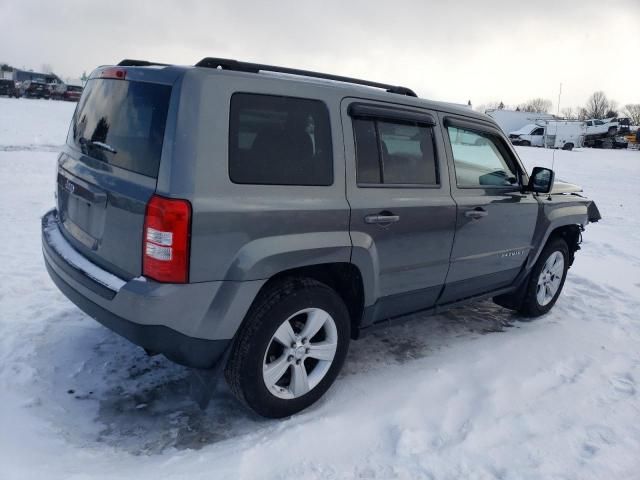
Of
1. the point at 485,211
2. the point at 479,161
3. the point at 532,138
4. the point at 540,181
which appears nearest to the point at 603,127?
the point at 532,138

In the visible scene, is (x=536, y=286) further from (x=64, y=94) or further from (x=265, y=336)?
(x=64, y=94)

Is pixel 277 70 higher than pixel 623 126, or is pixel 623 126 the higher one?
pixel 623 126

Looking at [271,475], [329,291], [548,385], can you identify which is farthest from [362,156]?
[548,385]

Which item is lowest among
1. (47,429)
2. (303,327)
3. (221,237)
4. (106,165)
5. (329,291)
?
(47,429)

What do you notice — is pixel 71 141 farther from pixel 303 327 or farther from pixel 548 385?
pixel 548 385

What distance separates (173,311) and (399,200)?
1554mm

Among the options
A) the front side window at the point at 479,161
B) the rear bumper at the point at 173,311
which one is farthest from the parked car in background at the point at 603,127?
the rear bumper at the point at 173,311

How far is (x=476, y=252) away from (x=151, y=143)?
98.7 inches

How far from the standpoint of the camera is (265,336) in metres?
2.77

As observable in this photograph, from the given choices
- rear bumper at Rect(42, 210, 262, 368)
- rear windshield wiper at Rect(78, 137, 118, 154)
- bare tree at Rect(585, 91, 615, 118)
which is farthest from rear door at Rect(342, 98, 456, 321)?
bare tree at Rect(585, 91, 615, 118)

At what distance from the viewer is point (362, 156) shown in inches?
124

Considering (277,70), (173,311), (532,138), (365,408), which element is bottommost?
(365,408)

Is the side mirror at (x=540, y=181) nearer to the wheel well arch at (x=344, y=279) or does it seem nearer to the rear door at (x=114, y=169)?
the wheel well arch at (x=344, y=279)

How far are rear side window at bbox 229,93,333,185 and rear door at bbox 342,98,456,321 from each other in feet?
0.67
